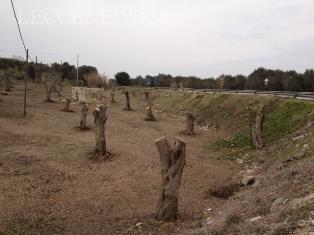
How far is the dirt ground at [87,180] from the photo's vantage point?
431 inches

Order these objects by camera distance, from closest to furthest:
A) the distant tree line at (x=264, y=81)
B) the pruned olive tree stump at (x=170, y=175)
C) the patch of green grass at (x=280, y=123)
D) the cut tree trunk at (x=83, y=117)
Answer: the pruned olive tree stump at (x=170, y=175)
the patch of green grass at (x=280, y=123)
the cut tree trunk at (x=83, y=117)
the distant tree line at (x=264, y=81)

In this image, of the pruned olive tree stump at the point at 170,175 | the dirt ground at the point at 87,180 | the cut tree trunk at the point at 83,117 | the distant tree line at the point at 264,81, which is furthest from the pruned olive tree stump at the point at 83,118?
the distant tree line at the point at 264,81

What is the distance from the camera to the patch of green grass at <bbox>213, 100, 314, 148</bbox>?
19.6 meters

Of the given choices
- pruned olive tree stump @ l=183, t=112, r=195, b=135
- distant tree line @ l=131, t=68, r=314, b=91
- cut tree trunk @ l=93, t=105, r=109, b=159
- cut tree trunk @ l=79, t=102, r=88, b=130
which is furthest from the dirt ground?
distant tree line @ l=131, t=68, r=314, b=91

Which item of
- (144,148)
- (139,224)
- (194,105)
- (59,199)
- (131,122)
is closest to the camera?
(139,224)

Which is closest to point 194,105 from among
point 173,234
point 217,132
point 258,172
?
point 217,132

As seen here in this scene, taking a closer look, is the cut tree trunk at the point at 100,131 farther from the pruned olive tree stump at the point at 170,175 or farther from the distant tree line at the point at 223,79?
the distant tree line at the point at 223,79

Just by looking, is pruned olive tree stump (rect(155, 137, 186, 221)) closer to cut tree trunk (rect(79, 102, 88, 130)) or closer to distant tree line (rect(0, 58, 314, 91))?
cut tree trunk (rect(79, 102, 88, 130))

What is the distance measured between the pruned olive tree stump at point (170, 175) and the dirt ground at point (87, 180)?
361 millimetres

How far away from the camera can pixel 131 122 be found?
30906 mm

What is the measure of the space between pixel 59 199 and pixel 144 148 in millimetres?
8389

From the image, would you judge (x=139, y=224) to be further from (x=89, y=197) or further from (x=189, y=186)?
(x=189, y=186)

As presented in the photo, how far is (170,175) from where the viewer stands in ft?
34.7

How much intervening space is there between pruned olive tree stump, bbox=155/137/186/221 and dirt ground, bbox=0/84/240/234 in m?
0.36
